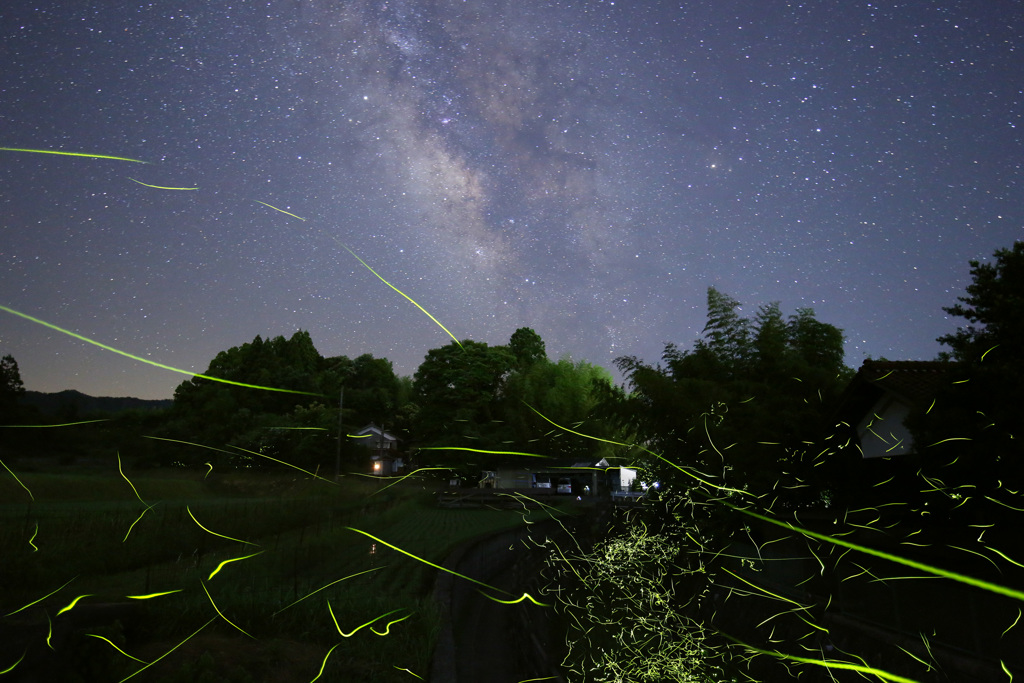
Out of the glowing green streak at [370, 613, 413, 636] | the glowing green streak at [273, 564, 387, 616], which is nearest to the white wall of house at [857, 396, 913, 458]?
the glowing green streak at [370, 613, 413, 636]

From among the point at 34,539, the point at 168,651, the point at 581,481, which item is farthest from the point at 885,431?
the point at 581,481

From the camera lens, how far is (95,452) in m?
6.92

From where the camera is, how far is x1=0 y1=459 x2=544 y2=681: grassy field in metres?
4.96

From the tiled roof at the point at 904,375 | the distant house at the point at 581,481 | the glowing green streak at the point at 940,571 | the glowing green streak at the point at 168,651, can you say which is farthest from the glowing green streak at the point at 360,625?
the distant house at the point at 581,481

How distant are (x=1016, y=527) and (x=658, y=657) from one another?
4.53 meters

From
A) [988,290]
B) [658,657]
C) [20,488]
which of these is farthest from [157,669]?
[988,290]

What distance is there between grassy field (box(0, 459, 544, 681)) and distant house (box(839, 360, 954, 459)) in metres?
7.89

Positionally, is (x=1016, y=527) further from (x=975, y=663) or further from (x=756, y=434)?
(x=756, y=434)

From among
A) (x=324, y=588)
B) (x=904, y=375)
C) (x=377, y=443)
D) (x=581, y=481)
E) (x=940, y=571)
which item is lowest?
(x=324, y=588)

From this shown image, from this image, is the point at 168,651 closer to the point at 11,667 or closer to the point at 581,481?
the point at 11,667

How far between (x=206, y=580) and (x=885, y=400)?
433 inches

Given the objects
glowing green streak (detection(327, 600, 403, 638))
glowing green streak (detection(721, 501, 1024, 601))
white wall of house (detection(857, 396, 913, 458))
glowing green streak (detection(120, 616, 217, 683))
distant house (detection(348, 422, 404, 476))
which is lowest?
glowing green streak (detection(120, 616, 217, 683))

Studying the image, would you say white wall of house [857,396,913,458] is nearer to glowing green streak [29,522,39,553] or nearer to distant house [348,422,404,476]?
distant house [348,422,404,476]

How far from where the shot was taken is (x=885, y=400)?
11.2 m
